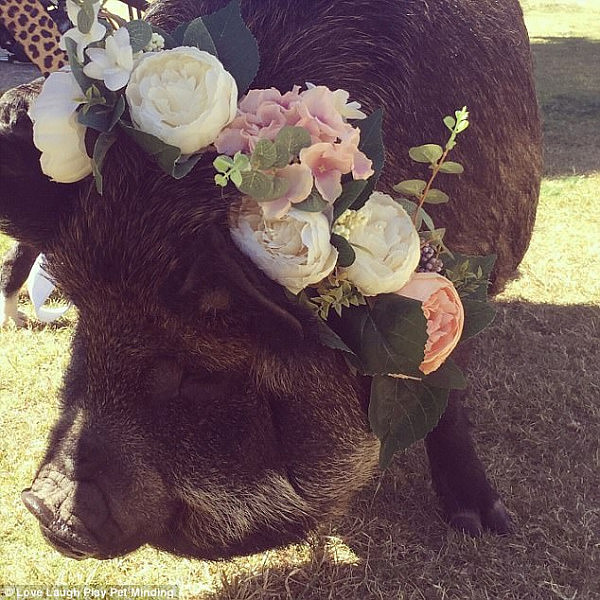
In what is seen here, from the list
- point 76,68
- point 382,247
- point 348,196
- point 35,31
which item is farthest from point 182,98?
point 35,31

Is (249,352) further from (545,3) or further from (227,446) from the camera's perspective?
(545,3)

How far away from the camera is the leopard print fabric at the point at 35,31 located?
3.23 metres

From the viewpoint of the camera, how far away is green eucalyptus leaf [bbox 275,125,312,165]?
49.7 inches

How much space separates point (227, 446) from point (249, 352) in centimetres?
20

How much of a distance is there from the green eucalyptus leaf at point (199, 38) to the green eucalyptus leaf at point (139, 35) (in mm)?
66

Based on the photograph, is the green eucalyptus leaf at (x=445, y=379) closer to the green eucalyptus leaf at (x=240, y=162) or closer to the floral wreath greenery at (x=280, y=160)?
the floral wreath greenery at (x=280, y=160)

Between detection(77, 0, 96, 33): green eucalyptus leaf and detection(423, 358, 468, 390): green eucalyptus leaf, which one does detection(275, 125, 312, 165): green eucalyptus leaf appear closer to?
detection(77, 0, 96, 33): green eucalyptus leaf

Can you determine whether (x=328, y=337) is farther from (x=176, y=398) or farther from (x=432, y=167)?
(x=432, y=167)

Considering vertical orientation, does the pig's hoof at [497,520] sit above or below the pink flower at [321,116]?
below

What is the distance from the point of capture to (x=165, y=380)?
4.65 ft

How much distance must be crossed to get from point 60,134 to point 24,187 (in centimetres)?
16

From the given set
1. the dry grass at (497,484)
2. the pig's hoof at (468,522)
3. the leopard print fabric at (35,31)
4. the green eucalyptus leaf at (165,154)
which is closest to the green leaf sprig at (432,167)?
the green eucalyptus leaf at (165,154)

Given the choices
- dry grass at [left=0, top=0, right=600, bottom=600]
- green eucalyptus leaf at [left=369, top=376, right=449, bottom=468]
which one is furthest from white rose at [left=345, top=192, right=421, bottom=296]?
dry grass at [left=0, top=0, right=600, bottom=600]

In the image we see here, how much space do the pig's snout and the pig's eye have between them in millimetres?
201
